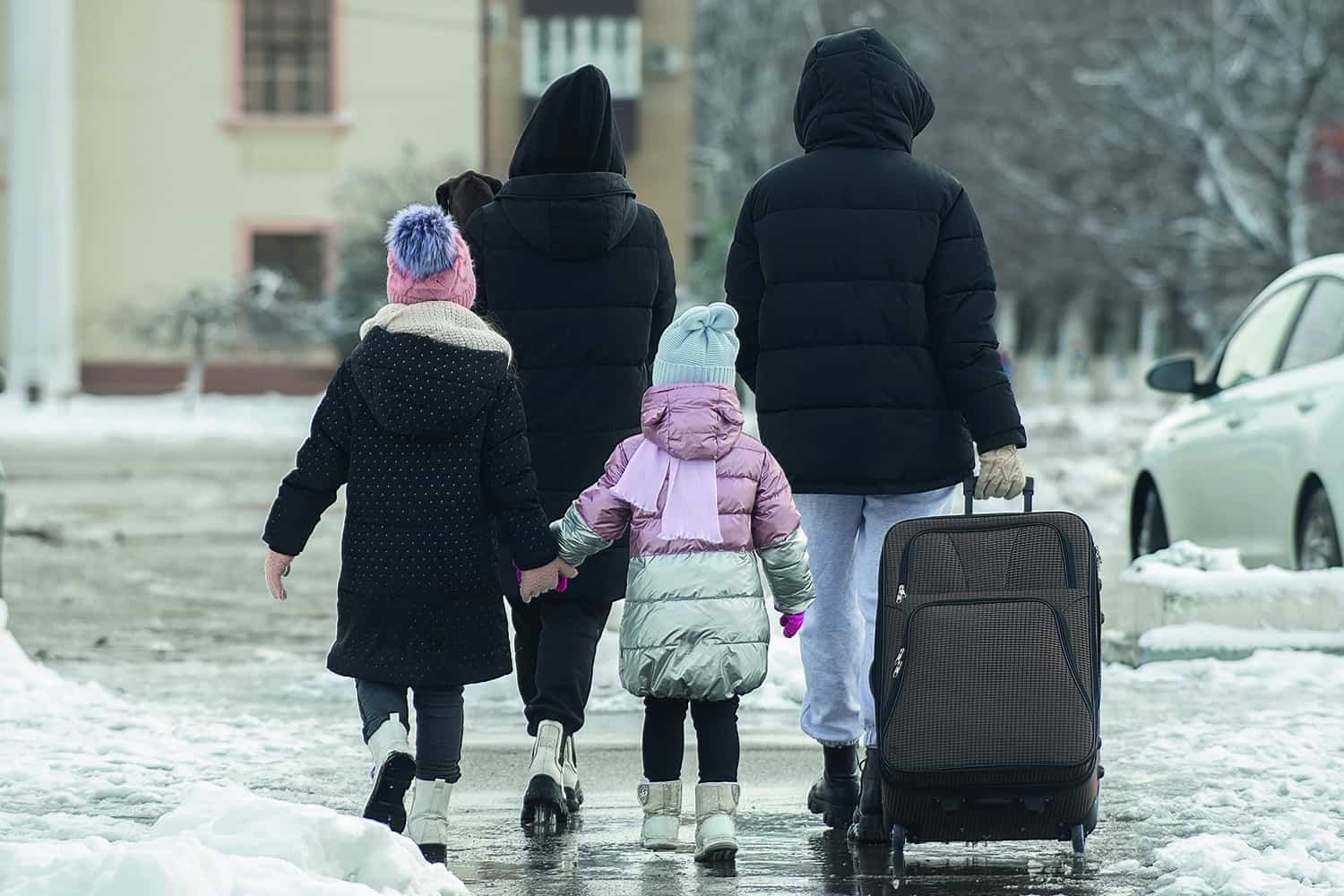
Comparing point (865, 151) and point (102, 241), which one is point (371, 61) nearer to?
point (102, 241)

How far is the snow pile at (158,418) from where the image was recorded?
1219 inches

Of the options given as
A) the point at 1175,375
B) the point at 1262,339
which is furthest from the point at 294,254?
the point at 1175,375

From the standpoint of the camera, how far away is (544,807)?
19.5 feet

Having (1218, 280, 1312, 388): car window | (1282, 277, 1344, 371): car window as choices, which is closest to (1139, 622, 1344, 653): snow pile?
(1282, 277, 1344, 371): car window

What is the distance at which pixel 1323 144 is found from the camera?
3312cm

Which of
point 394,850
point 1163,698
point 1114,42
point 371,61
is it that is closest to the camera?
point 394,850

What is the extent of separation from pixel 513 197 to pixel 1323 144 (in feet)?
94.4

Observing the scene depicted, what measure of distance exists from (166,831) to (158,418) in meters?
30.9

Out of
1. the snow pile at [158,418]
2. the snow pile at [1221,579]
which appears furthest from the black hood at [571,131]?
the snow pile at [158,418]

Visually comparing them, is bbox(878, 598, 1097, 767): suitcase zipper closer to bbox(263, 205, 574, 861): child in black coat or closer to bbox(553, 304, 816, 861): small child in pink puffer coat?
bbox(553, 304, 816, 861): small child in pink puffer coat

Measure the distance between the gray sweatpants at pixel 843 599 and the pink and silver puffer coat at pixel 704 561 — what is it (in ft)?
1.29

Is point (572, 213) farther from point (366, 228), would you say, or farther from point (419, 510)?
point (366, 228)

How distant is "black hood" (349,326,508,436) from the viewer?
17.6 ft

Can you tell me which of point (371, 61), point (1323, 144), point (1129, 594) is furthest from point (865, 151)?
point (371, 61)
